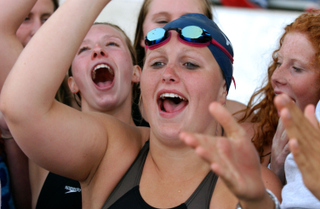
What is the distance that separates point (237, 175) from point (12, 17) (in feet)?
4.68

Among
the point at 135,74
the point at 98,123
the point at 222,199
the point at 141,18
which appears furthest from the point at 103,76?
the point at 222,199

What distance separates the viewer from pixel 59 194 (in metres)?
2.20

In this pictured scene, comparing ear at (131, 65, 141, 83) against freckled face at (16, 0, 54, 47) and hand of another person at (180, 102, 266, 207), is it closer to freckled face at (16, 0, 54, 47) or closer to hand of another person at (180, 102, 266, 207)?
freckled face at (16, 0, 54, 47)

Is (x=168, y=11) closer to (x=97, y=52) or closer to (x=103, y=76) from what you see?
(x=97, y=52)

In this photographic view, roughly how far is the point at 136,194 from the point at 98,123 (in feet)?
1.21

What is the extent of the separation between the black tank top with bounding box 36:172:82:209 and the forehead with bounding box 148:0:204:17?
1262mm

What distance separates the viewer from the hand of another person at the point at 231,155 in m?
1.10

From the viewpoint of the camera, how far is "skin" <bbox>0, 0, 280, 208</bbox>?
5.03ft

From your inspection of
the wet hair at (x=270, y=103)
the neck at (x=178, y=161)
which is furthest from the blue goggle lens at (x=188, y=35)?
the wet hair at (x=270, y=103)

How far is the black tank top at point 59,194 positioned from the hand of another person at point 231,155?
47.4 inches

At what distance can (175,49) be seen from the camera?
5.88ft

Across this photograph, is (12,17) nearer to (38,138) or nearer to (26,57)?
(26,57)

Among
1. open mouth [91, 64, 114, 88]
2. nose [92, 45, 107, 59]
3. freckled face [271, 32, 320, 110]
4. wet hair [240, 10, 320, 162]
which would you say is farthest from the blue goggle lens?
open mouth [91, 64, 114, 88]

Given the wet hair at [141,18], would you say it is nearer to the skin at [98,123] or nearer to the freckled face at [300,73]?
the freckled face at [300,73]
